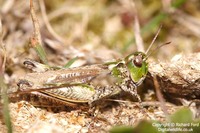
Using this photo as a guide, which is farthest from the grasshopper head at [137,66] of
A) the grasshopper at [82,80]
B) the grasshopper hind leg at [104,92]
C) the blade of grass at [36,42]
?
the blade of grass at [36,42]

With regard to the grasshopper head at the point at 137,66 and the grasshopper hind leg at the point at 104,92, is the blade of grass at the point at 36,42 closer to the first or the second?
the grasshopper hind leg at the point at 104,92

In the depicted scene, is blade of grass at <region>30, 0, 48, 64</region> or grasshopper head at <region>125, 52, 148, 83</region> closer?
grasshopper head at <region>125, 52, 148, 83</region>

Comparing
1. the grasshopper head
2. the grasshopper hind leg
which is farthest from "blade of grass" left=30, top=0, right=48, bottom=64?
the grasshopper head

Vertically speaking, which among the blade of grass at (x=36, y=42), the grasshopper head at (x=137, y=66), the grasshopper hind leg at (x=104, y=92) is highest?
the blade of grass at (x=36, y=42)

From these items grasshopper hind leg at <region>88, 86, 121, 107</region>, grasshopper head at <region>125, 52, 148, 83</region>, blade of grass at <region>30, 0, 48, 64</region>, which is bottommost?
grasshopper hind leg at <region>88, 86, 121, 107</region>

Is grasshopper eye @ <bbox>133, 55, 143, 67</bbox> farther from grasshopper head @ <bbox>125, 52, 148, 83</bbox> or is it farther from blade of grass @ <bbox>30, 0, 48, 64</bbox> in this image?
blade of grass @ <bbox>30, 0, 48, 64</bbox>

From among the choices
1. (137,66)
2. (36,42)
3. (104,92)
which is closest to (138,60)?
(137,66)

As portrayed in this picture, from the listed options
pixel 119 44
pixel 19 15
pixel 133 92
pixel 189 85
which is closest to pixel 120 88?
pixel 133 92
